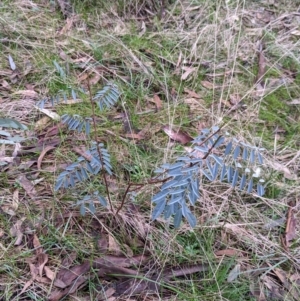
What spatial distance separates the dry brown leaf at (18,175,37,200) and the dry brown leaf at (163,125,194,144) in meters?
0.65

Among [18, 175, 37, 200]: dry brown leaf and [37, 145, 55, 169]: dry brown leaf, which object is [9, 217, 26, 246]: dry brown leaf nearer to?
[18, 175, 37, 200]: dry brown leaf

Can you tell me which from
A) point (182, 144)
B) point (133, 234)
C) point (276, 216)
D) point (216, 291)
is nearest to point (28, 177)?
point (133, 234)

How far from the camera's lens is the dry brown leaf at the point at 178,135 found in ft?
5.92

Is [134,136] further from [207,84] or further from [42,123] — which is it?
[207,84]

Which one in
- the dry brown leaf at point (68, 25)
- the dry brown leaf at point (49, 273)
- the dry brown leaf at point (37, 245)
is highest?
the dry brown leaf at point (68, 25)

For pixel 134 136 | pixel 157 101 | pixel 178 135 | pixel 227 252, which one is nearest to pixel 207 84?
pixel 157 101

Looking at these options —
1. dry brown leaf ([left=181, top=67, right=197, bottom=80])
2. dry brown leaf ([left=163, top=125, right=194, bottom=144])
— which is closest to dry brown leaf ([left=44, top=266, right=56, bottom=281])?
dry brown leaf ([left=163, top=125, right=194, bottom=144])

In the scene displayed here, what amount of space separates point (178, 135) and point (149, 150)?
18 centimetres

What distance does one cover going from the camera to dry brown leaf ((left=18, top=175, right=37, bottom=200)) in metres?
1.50

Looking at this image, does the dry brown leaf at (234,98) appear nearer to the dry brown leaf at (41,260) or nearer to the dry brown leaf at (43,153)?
the dry brown leaf at (43,153)

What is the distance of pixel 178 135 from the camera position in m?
1.83

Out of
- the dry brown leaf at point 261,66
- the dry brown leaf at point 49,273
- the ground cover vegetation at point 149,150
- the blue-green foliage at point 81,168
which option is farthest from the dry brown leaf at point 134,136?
the dry brown leaf at point 261,66

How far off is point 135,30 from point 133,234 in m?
1.35

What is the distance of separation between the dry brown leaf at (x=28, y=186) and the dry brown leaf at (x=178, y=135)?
2.12ft
